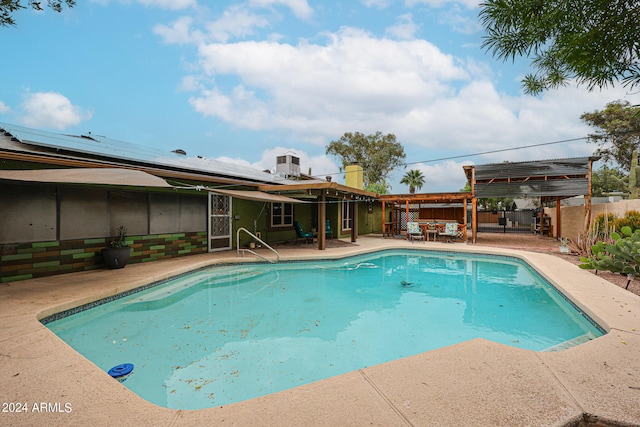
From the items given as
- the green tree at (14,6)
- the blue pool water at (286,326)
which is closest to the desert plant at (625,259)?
the blue pool water at (286,326)

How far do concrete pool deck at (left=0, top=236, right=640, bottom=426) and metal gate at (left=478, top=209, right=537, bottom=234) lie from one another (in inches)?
828

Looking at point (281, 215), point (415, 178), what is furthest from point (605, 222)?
point (415, 178)

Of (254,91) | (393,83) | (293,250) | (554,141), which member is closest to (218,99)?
(254,91)

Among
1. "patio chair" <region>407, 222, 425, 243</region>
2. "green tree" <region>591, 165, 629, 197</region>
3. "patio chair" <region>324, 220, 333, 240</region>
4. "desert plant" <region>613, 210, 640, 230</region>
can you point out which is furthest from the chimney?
"green tree" <region>591, 165, 629, 197</region>

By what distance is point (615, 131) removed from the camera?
66.1ft

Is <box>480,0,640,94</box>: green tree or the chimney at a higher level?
the chimney

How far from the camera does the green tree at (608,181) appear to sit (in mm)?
21078

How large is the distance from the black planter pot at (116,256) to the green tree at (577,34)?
25.1ft

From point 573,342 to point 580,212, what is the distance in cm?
1153

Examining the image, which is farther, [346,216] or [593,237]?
[346,216]

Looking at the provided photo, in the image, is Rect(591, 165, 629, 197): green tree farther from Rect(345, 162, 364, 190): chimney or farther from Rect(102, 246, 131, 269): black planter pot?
Rect(102, 246, 131, 269): black planter pot

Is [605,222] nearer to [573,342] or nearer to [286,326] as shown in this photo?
[573,342]

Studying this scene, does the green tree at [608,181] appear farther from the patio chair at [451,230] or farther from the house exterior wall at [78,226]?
the house exterior wall at [78,226]

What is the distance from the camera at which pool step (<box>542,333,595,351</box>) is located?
11.8ft
